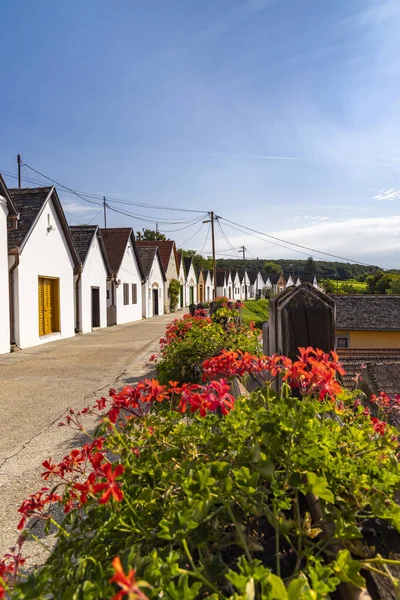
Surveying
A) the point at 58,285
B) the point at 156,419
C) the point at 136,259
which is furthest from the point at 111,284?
the point at 156,419

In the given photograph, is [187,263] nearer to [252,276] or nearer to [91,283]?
[91,283]

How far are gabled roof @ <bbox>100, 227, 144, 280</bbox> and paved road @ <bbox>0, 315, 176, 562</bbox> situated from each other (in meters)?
10.0

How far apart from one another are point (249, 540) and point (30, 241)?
13.7 m

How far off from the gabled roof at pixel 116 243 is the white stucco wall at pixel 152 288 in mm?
2954

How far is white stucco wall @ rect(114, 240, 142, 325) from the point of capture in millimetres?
23375

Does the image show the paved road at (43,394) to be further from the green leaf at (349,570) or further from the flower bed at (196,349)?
the green leaf at (349,570)

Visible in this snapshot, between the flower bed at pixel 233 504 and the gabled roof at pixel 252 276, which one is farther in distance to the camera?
the gabled roof at pixel 252 276

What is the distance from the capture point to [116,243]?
976 inches

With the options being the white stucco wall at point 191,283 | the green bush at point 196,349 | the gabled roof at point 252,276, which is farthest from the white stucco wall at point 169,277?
the gabled roof at point 252,276

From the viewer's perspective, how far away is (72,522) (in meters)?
1.47

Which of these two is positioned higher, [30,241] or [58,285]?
[30,241]

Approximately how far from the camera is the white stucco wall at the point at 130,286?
76.7ft

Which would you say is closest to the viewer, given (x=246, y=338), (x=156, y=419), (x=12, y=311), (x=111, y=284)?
(x=156, y=419)

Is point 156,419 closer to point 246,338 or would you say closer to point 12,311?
point 246,338
